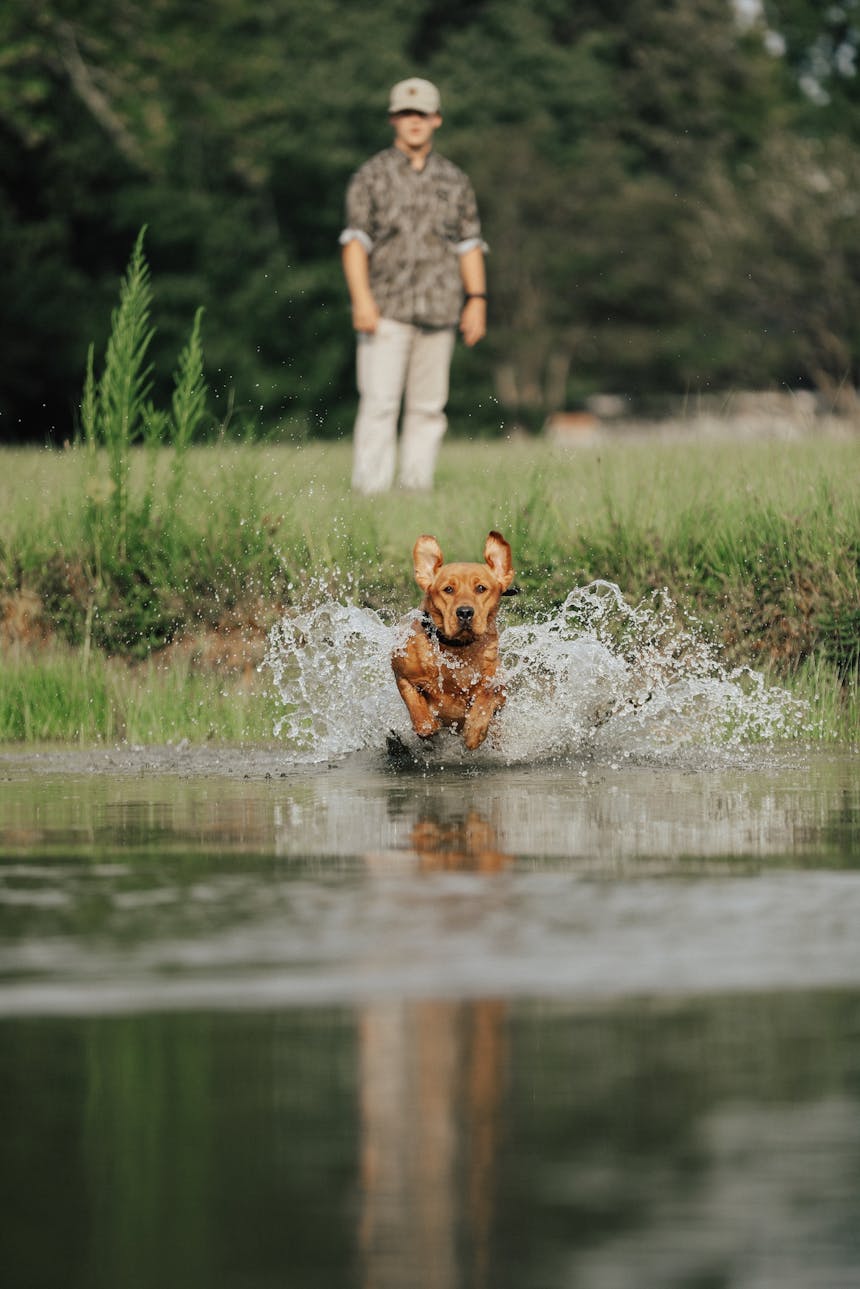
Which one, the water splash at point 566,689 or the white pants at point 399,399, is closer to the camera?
the water splash at point 566,689

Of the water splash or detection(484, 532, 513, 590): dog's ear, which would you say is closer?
detection(484, 532, 513, 590): dog's ear

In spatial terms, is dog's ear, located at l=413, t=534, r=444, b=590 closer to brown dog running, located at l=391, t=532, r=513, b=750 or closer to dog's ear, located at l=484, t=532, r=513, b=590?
brown dog running, located at l=391, t=532, r=513, b=750

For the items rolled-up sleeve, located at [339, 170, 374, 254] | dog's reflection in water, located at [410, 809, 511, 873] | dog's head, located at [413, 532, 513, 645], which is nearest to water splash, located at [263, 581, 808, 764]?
dog's head, located at [413, 532, 513, 645]

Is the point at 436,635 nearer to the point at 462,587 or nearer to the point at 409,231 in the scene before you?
the point at 462,587

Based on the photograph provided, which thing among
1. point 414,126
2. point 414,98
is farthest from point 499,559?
point 414,126

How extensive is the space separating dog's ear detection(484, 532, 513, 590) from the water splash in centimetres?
→ 64

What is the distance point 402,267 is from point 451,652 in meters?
5.37

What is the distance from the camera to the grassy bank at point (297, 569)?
10914mm

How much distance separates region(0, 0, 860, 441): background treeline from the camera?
4253 centimetres

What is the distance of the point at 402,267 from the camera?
46.8 ft

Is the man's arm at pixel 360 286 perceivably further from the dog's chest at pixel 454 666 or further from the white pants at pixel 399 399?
the dog's chest at pixel 454 666

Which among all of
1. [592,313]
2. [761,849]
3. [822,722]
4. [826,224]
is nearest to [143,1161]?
[761,849]

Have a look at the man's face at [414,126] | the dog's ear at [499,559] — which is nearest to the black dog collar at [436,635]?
the dog's ear at [499,559]

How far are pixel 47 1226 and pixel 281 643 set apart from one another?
303 inches
